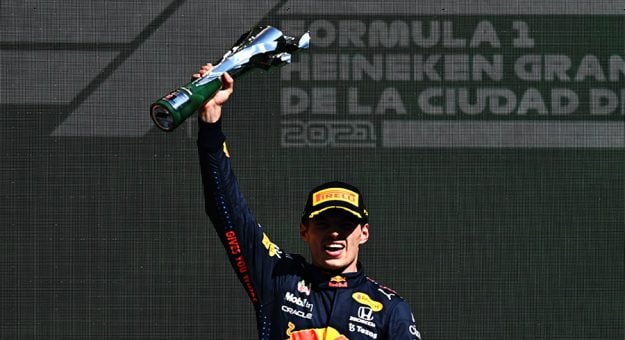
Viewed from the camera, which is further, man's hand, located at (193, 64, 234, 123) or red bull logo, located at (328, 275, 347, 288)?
red bull logo, located at (328, 275, 347, 288)

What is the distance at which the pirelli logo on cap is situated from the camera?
328cm

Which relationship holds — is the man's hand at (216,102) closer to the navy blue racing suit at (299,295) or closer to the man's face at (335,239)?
the navy blue racing suit at (299,295)

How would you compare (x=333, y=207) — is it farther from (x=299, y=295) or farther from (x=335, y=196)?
(x=299, y=295)

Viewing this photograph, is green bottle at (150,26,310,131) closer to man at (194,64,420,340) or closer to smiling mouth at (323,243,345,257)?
man at (194,64,420,340)

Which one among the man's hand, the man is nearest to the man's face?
the man

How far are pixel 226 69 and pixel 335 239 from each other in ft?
1.73

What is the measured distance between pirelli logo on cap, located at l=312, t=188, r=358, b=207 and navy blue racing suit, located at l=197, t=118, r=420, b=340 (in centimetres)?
17

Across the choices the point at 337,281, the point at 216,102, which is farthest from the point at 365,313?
the point at 216,102

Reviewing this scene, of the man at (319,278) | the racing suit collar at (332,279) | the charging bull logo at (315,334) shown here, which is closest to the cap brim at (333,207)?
the man at (319,278)

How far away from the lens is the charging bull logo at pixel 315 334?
3.27 m

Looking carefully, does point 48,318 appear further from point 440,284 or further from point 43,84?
point 440,284

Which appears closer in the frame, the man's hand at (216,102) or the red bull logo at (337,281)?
the man's hand at (216,102)

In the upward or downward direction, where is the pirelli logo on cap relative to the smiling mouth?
upward

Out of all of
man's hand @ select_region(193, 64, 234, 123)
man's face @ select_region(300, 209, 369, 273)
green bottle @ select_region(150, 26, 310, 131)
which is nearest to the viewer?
green bottle @ select_region(150, 26, 310, 131)
